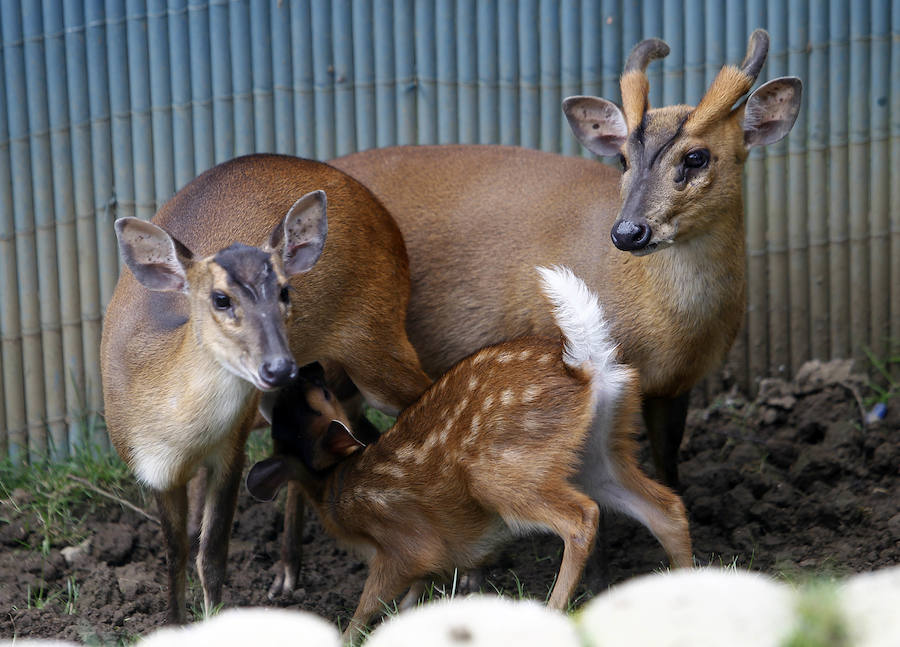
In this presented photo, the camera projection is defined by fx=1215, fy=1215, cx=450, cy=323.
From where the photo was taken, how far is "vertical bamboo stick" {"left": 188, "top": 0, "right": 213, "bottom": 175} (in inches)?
224

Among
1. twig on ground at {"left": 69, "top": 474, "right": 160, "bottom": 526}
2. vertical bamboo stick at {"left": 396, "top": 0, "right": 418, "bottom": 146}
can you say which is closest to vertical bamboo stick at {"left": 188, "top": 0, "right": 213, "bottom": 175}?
vertical bamboo stick at {"left": 396, "top": 0, "right": 418, "bottom": 146}

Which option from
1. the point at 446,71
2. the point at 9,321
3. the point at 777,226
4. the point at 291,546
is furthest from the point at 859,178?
the point at 9,321

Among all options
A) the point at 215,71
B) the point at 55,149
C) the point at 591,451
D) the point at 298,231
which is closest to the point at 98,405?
the point at 55,149

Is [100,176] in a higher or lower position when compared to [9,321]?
higher

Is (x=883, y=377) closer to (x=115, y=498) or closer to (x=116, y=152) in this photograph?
(x=115, y=498)

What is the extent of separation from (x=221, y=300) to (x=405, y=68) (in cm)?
236

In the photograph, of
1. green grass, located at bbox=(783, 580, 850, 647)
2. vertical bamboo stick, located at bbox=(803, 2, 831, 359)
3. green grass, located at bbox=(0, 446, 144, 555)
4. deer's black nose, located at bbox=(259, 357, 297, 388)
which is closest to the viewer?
green grass, located at bbox=(783, 580, 850, 647)

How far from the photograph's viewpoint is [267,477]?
450cm

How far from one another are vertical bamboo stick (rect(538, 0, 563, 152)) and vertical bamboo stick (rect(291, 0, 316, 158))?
111cm

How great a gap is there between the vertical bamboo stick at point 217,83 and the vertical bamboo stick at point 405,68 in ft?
2.62

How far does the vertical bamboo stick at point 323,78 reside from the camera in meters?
5.77

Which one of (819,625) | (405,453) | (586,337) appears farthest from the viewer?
(405,453)

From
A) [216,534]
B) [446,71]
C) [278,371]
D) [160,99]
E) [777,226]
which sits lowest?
[216,534]

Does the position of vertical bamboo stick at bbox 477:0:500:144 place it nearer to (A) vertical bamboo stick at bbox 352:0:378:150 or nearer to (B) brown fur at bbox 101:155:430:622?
(A) vertical bamboo stick at bbox 352:0:378:150
